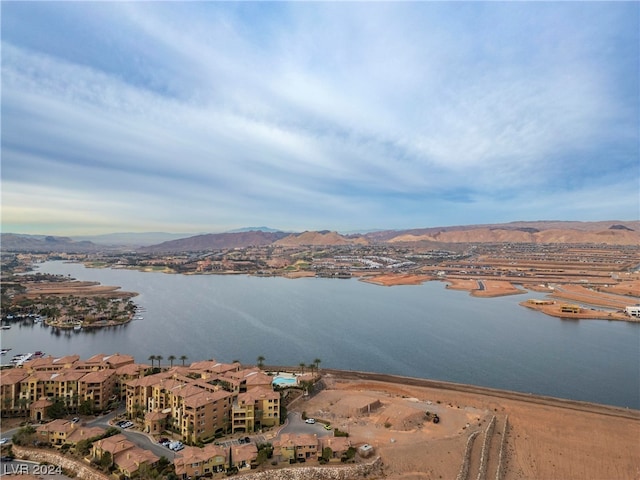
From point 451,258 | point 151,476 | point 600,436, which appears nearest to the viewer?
point 151,476

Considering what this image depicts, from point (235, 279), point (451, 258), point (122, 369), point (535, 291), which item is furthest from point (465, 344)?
point (451, 258)

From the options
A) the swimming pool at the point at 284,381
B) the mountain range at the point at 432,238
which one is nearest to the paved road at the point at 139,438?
the swimming pool at the point at 284,381

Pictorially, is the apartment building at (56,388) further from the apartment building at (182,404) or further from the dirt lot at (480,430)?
the dirt lot at (480,430)

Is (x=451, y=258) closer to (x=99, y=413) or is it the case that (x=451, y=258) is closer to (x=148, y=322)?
(x=148, y=322)

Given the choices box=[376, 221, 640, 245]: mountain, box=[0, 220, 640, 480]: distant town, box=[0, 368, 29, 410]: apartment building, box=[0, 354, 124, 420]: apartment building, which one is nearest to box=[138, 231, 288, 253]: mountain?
box=[376, 221, 640, 245]: mountain

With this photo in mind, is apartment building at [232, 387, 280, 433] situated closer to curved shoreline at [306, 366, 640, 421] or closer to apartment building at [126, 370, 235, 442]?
apartment building at [126, 370, 235, 442]
